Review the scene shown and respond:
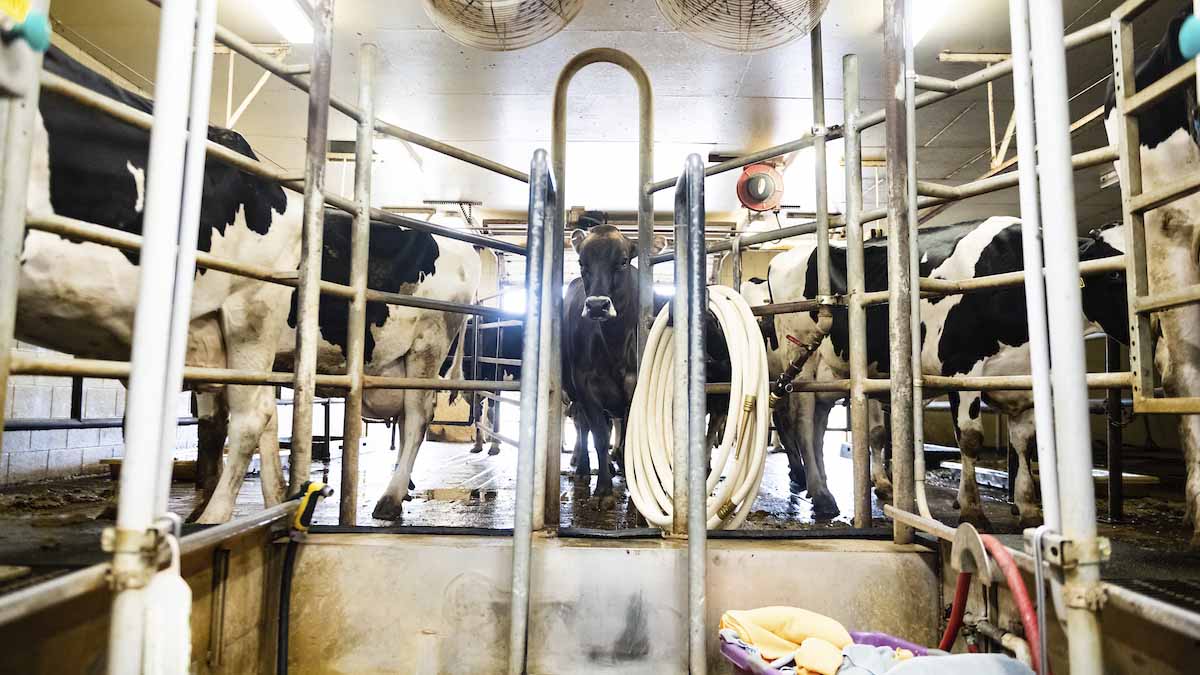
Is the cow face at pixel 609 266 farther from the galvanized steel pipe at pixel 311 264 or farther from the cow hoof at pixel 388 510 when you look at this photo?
the galvanized steel pipe at pixel 311 264

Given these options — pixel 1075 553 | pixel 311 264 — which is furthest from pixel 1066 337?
pixel 311 264

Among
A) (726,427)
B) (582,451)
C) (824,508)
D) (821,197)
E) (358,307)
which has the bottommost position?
(824,508)

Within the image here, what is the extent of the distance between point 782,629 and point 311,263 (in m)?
1.67

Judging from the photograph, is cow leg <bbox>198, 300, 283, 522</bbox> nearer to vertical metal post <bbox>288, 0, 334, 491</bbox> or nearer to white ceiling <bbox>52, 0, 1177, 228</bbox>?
vertical metal post <bbox>288, 0, 334, 491</bbox>

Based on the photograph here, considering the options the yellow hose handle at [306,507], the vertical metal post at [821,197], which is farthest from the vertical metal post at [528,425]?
the vertical metal post at [821,197]

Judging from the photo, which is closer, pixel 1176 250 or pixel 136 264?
pixel 1176 250

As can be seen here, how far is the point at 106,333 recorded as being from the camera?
100 inches

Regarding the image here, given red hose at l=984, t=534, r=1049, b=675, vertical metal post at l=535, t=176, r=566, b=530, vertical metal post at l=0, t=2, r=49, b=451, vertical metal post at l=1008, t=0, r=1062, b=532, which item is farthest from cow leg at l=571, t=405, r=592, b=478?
vertical metal post at l=1008, t=0, r=1062, b=532

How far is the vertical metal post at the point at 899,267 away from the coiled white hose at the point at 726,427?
0.38 m

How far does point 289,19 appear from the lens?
5285 millimetres

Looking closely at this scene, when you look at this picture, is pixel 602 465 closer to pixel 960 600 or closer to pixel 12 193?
pixel 960 600

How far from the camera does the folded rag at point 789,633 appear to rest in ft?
4.56

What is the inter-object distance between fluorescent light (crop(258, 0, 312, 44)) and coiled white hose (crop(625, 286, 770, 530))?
4214 mm

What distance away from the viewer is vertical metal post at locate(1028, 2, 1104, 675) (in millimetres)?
870
